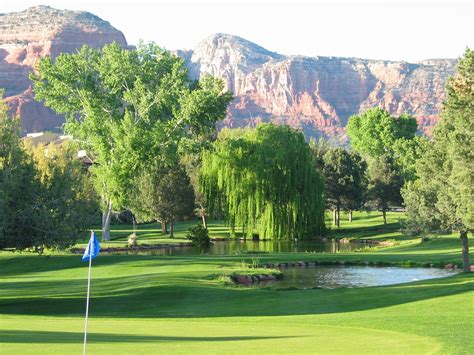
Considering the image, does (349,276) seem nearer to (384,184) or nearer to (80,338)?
(80,338)

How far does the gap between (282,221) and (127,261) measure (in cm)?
2273

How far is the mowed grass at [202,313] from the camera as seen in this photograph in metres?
17.0

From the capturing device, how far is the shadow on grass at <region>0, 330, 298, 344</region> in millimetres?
16578

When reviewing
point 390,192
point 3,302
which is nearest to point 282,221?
point 390,192

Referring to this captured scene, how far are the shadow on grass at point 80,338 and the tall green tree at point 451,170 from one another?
21.0 m

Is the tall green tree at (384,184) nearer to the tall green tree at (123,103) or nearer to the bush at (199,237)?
the bush at (199,237)

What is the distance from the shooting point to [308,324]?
22.8 m

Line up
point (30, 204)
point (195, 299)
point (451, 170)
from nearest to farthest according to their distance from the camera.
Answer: point (30, 204)
point (195, 299)
point (451, 170)

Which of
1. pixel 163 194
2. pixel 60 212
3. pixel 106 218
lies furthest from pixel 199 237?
pixel 60 212

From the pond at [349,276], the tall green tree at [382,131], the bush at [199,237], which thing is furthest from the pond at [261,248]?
the tall green tree at [382,131]

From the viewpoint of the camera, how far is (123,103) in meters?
69.1

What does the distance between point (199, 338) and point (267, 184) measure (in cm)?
4938

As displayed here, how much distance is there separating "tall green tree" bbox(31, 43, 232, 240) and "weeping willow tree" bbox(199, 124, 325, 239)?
4.14 m

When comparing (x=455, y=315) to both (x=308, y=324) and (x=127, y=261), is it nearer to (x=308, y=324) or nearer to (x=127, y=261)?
(x=308, y=324)
